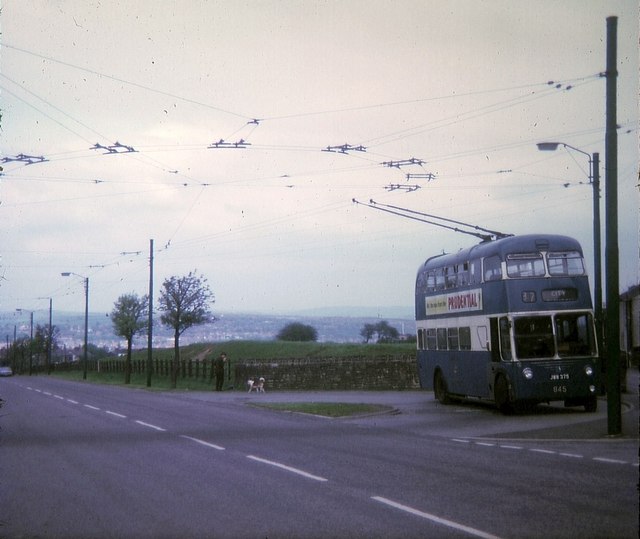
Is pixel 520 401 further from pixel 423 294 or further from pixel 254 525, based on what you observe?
pixel 254 525

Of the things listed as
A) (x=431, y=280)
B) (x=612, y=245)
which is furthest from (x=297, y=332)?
(x=612, y=245)

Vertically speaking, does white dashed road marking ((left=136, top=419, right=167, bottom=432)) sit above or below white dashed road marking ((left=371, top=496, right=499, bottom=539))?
below

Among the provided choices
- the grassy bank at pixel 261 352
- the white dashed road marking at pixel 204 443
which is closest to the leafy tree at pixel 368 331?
the grassy bank at pixel 261 352

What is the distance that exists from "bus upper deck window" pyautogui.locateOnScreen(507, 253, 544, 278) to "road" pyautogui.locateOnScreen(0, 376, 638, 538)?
12.1 feet

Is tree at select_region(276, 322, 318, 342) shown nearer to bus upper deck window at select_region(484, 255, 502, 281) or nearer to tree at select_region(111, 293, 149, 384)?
tree at select_region(111, 293, 149, 384)

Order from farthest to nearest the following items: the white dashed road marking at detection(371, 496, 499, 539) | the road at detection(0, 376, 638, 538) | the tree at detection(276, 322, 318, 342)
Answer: the tree at detection(276, 322, 318, 342) → the road at detection(0, 376, 638, 538) → the white dashed road marking at detection(371, 496, 499, 539)

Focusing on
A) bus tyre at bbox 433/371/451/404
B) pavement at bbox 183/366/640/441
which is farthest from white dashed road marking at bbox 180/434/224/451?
bus tyre at bbox 433/371/451/404

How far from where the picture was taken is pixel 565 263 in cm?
2320

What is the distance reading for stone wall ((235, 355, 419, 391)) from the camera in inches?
1698

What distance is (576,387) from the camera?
2239 cm

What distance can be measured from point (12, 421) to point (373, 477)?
15829 millimetres

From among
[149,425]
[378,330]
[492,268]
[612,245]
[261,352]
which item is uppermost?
[492,268]

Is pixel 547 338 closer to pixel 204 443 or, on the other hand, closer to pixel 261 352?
pixel 204 443

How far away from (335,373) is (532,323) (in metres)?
23.3
